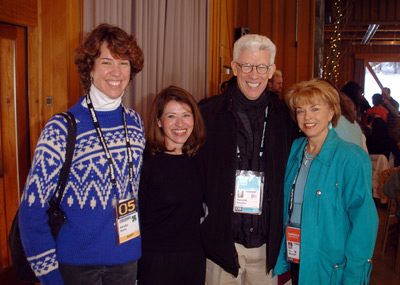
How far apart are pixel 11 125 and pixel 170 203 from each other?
155cm

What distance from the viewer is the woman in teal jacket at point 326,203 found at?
1.69 metres

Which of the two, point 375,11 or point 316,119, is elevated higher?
point 375,11

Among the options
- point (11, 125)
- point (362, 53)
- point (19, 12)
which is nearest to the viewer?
point (19, 12)

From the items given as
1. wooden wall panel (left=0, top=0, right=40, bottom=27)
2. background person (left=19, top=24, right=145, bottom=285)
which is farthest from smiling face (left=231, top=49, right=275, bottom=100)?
wooden wall panel (left=0, top=0, right=40, bottom=27)

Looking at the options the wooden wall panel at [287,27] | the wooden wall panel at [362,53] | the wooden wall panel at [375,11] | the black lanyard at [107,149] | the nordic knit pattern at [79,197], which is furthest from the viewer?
the wooden wall panel at [362,53]

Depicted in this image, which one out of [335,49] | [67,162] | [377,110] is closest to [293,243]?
[67,162]

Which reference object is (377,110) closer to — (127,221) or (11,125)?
(11,125)

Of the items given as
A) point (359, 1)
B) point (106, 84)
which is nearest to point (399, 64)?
point (359, 1)

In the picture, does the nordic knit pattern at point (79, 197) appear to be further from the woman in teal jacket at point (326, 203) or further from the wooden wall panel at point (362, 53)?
the wooden wall panel at point (362, 53)

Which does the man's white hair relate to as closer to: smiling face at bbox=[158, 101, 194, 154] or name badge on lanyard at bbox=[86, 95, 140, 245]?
smiling face at bbox=[158, 101, 194, 154]

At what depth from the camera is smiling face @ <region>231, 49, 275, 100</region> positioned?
6.48ft

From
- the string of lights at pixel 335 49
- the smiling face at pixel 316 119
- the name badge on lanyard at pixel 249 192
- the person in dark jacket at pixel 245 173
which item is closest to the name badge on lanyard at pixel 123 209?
the person in dark jacket at pixel 245 173

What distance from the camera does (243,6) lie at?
660cm

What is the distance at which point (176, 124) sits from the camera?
1794 mm
